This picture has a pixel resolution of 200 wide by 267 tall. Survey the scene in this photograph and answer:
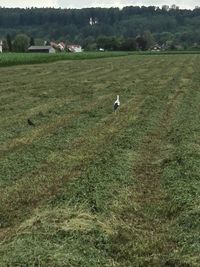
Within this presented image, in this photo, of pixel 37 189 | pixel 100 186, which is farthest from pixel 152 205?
pixel 37 189

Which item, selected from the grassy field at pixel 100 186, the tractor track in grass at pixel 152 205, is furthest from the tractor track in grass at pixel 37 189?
the tractor track in grass at pixel 152 205

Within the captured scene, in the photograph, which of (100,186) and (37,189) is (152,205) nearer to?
(100,186)

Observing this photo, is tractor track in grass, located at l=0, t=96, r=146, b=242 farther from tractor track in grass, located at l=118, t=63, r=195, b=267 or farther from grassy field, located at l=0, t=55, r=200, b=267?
tractor track in grass, located at l=118, t=63, r=195, b=267

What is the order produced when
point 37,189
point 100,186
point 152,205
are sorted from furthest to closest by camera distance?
point 37,189
point 100,186
point 152,205

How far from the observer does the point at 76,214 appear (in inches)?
373

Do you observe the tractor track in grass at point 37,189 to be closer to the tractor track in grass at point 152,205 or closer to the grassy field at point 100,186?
the grassy field at point 100,186

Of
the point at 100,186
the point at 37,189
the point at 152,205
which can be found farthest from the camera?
the point at 37,189

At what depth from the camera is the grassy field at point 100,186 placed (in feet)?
26.7

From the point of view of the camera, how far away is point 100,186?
37.2 ft

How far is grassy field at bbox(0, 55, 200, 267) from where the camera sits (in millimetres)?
8133

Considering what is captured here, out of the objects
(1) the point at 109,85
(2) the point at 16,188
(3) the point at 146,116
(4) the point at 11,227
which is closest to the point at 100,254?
(4) the point at 11,227

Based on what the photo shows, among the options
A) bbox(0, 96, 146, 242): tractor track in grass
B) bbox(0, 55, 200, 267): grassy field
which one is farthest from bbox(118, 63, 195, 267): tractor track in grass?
bbox(0, 96, 146, 242): tractor track in grass

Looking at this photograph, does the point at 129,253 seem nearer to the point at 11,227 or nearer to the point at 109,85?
the point at 11,227

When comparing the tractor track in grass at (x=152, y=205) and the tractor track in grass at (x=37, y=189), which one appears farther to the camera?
the tractor track in grass at (x=37, y=189)
